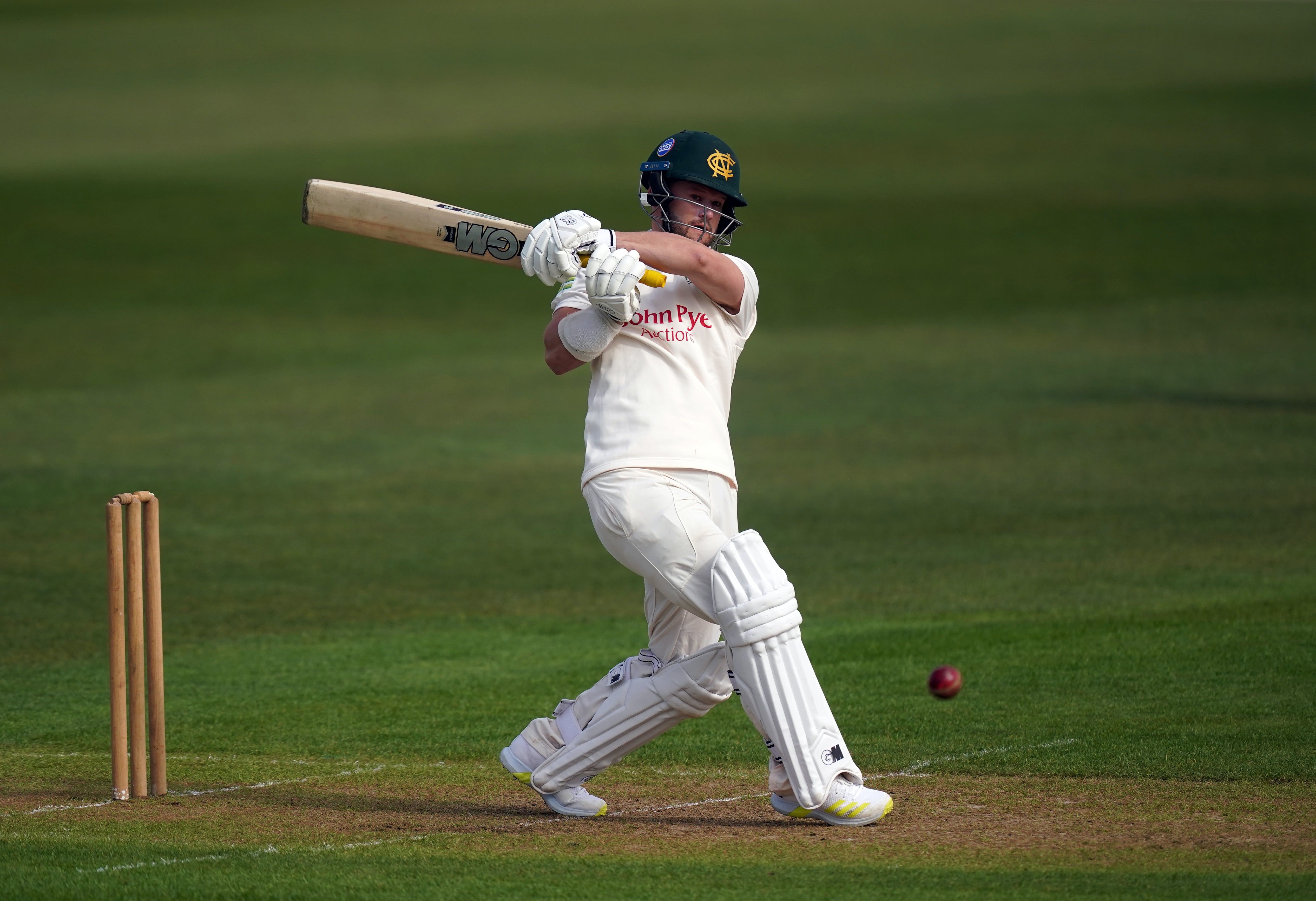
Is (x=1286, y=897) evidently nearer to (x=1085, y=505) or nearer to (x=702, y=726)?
(x=702, y=726)

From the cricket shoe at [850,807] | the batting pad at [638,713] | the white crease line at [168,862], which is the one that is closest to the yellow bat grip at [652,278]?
the batting pad at [638,713]

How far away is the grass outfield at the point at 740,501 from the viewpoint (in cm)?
485

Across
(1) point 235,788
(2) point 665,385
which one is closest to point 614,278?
(2) point 665,385

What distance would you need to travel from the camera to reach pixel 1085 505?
10.7 metres

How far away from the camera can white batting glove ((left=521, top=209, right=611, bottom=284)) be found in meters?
4.84

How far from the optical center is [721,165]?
199 inches

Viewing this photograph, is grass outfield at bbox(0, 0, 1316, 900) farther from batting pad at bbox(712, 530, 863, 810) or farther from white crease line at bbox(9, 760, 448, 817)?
batting pad at bbox(712, 530, 863, 810)

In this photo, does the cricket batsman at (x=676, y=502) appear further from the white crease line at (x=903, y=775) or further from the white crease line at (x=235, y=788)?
the white crease line at (x=235, y=788)

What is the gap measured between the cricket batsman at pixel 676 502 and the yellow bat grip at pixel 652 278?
4 centimetres

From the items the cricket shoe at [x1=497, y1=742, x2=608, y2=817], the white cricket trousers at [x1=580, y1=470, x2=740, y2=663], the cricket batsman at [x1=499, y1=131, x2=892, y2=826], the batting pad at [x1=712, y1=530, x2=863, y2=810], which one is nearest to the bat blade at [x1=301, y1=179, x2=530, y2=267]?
the cricket batsman at [x1=499, y1=131, x2=892, y2=826]

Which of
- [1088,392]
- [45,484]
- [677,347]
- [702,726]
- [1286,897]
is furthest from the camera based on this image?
[1088,392]

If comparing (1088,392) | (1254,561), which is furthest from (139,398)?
(1254,561)

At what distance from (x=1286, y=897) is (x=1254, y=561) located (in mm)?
5304

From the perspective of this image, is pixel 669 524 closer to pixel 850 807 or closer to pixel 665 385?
pixel 665 385
